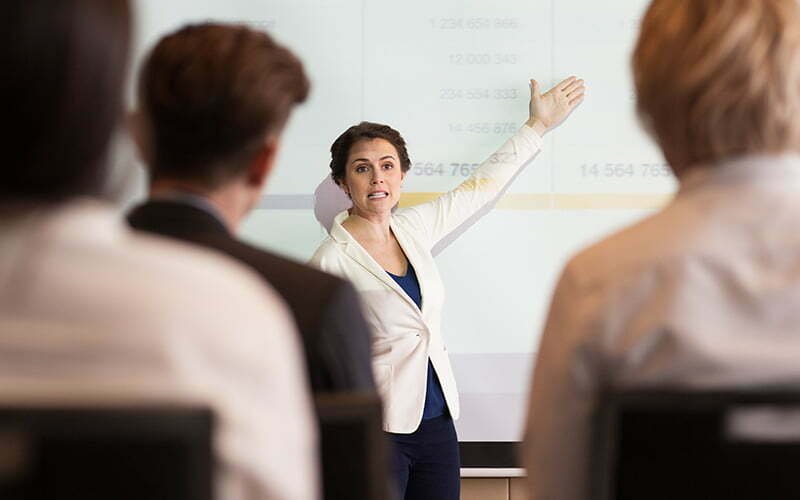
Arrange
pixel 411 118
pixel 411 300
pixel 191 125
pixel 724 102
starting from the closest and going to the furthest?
1. pixel 724 102
2. pixel 191 125
3. pixel 411 300
4. pixel 411 118

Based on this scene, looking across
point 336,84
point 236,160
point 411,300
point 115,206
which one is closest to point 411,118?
point 336,84

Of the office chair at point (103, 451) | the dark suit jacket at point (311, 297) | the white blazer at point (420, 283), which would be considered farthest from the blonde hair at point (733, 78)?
the white blazer at point (420, 283)

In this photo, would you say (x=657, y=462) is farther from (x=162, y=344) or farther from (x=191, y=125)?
(x=191, y=125)

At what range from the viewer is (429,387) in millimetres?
3672

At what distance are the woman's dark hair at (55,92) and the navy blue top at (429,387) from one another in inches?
109

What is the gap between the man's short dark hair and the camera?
4.83ft

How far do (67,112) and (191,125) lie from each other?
585mm

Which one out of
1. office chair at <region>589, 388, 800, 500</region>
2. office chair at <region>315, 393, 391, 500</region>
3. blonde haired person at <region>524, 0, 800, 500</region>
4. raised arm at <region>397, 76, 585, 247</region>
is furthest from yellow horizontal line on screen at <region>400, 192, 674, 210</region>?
office chair at <region>589, 388, 800, 500</region>

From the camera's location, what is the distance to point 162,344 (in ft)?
2.84

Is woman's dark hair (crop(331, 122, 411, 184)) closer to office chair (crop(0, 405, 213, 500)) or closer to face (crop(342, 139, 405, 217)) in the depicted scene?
face (crop(342, 139, 405, 217))

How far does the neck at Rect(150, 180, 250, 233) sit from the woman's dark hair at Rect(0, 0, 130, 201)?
0.57 metres

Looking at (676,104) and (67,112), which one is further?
(676,104)

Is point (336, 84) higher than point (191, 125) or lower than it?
higher

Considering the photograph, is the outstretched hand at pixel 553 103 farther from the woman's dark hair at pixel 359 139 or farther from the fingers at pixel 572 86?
the woman's dark hair at pixel 359 139
